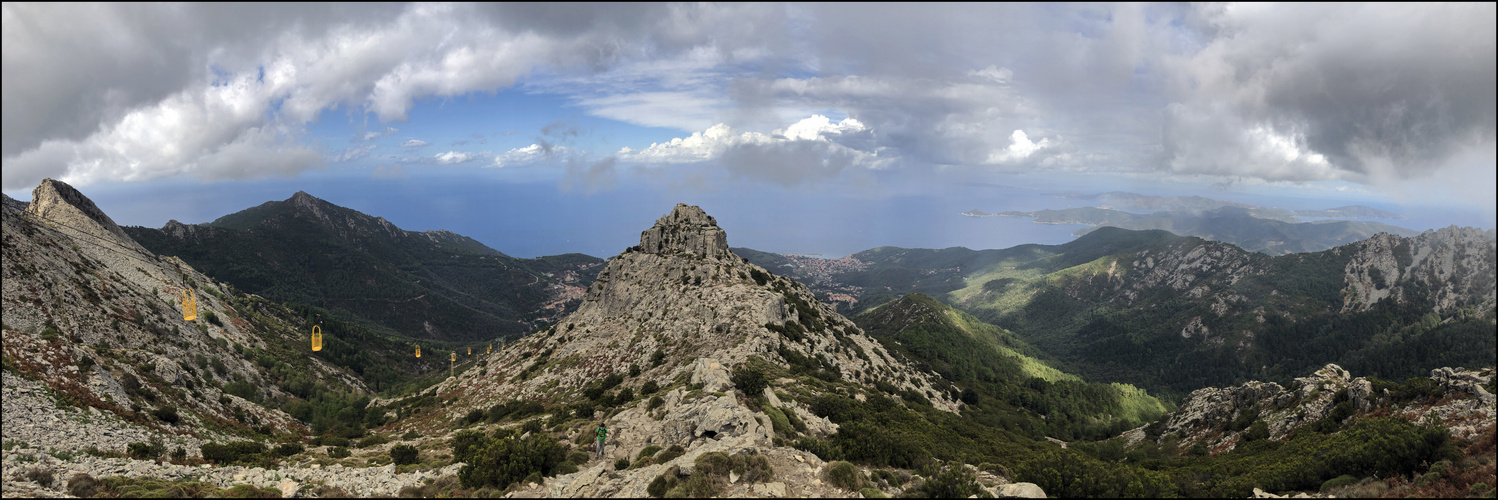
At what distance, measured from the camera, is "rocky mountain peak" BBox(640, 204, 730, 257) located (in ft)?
287

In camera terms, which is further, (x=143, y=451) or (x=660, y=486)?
(x=143, y=451)

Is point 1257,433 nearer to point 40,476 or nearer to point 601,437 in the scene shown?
point 601,437

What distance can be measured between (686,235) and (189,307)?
67.3 m

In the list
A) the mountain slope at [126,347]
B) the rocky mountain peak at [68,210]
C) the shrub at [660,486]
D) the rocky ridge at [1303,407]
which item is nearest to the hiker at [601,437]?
the shrub at [660,486]

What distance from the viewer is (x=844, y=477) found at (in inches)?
842

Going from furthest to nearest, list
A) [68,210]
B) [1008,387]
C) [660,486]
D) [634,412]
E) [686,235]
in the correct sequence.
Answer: [1008,387] → [686,235] → [68,210] → [634,412] → [660,486]

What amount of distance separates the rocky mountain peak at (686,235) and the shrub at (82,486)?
222ft

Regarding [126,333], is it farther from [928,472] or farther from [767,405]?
[928,472]

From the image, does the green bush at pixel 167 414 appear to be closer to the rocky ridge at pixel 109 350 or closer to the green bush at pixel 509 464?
the rocky ridge at pixel 109 350

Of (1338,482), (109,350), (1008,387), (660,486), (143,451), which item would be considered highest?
(109,350)

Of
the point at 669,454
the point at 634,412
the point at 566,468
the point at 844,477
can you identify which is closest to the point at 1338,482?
the point at 844,477

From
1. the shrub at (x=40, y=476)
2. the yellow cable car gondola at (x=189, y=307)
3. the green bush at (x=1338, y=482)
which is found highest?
the yellow cable car gondola at (x=189, y=307)

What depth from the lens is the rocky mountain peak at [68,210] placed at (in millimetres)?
79250

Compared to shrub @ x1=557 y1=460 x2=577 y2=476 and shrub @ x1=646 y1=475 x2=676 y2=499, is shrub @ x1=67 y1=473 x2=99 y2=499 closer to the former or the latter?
shrub @ x1=557 y1=460 x2=577 y2=476
